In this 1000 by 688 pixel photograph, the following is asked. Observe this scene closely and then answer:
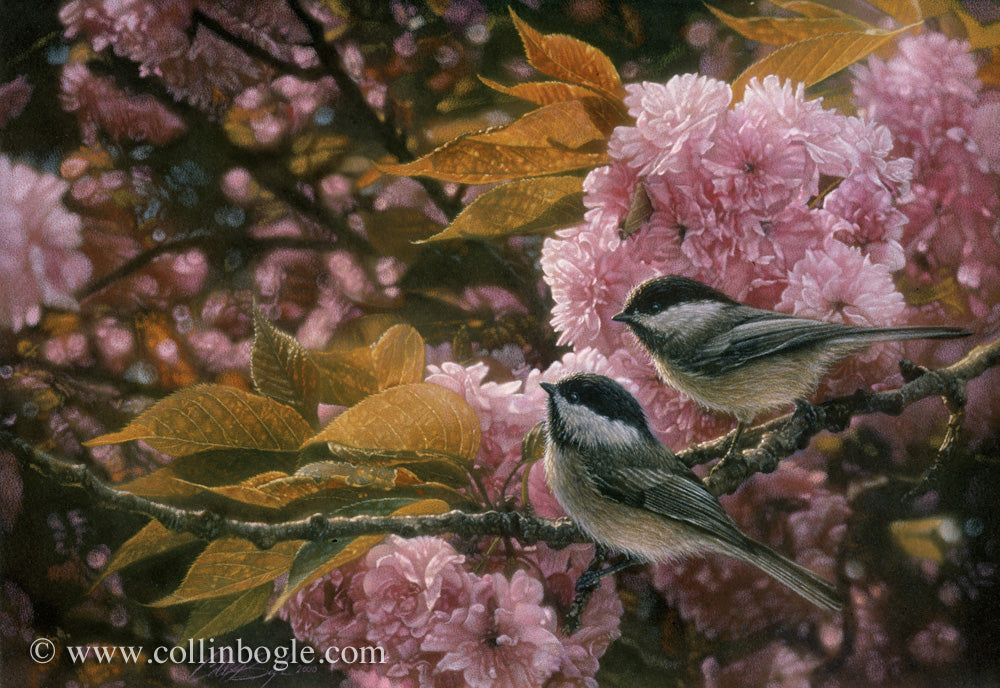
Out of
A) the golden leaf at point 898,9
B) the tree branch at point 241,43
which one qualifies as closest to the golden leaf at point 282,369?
the tree branch at point 241,43

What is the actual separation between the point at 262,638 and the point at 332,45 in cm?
51

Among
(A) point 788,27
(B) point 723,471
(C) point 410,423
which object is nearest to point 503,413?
(C) point 410,423

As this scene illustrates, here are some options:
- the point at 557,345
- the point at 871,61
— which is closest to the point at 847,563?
the point at 557,345

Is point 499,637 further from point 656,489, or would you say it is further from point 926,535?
point 926,535

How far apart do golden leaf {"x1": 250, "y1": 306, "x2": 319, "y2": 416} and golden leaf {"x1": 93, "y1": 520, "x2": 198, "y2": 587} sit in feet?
0.46

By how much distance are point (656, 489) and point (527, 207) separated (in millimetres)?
239

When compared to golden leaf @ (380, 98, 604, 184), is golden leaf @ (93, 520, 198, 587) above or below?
below

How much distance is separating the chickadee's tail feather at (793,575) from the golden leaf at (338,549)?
237mm

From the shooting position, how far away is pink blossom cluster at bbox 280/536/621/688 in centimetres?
53

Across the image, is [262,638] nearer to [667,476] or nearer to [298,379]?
[298,379]

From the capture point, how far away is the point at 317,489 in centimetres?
54

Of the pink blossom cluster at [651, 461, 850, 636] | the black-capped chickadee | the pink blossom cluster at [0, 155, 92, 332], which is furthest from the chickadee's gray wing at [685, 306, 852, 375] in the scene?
the pink blossom cluster at [0, 155, 92, 332]

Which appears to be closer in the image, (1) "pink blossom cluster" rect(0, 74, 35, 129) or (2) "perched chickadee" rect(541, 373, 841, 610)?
(2) "perched chickadee" rect(541, 373, 841, 610)

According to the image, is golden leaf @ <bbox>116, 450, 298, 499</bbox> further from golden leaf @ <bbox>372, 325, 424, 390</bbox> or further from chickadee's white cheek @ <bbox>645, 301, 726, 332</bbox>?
chickadee's white cheek @ <bbox>645, 301, 726, 332</bbox>
